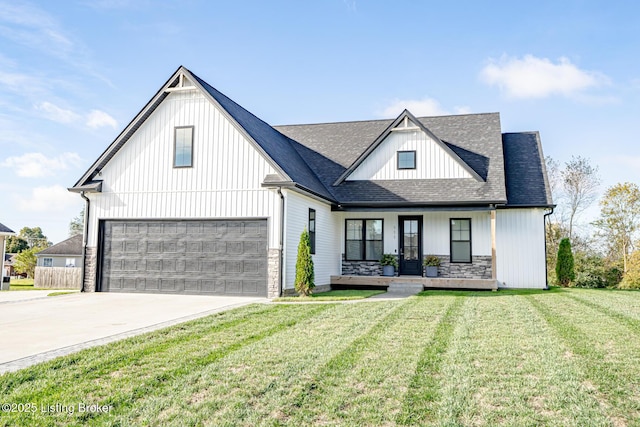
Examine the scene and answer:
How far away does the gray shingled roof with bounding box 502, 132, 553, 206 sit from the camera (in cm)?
1628

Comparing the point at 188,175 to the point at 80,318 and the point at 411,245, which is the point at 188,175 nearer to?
the point at 80,318

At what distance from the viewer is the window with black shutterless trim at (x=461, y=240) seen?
16.3 metres

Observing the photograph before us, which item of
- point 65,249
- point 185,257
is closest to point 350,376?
point 185,257

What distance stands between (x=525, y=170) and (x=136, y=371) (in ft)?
53.6

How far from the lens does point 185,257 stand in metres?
13.9

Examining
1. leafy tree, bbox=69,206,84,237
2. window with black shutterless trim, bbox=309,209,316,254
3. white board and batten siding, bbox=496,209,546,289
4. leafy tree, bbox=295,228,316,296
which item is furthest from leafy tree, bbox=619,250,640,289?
leafy tree, bbox=69,206,84,237

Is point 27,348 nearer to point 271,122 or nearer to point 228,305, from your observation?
point 228,305

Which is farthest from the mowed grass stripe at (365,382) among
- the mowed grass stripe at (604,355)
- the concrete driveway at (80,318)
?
the concrete driveway at (80,318)

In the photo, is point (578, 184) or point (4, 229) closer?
point (4, 229)

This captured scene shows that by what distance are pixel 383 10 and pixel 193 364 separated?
11363mm

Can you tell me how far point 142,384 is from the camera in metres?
4.65

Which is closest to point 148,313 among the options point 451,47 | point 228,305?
point 228,305

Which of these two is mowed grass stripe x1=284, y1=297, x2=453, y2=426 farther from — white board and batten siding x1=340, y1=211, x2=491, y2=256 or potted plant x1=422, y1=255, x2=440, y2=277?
white board and batten siding x1=340, y1=211, x2=491, y2=256

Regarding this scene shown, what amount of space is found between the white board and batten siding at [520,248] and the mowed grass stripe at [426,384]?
1004 cm
